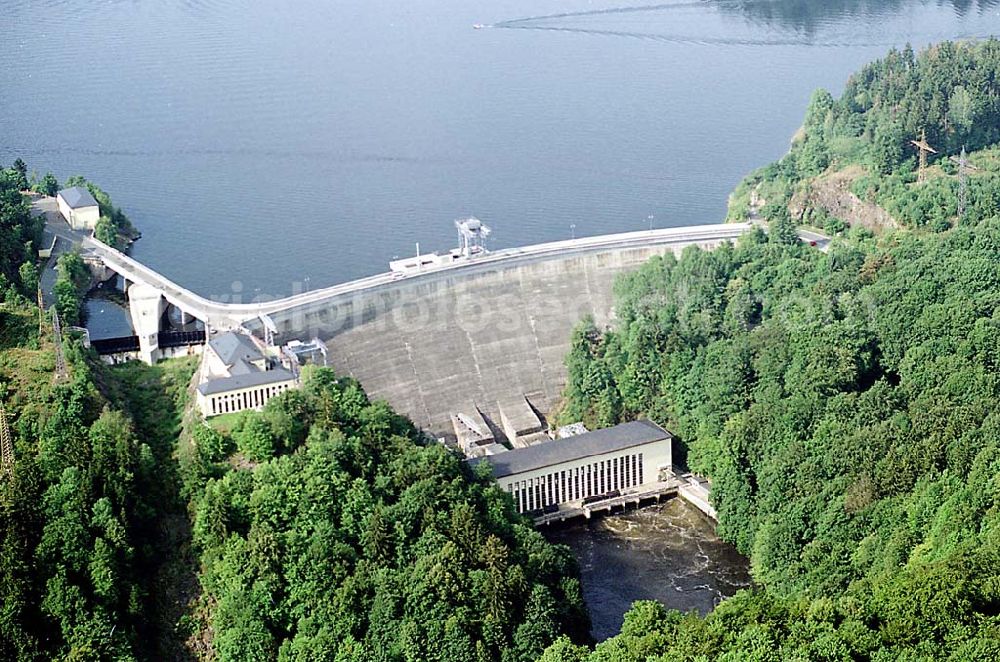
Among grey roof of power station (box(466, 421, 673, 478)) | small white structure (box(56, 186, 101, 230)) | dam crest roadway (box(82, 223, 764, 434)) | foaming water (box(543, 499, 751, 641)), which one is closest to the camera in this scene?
foaming water (box(543, 499, 751, 641))

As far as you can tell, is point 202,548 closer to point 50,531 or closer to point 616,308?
point 50,531

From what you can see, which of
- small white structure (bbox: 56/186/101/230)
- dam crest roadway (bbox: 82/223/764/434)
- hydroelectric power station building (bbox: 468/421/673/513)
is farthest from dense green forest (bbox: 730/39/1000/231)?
small white structure (bbox: 56/186/101/230)

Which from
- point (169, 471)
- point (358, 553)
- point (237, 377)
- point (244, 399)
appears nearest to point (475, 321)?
point (237, 377)

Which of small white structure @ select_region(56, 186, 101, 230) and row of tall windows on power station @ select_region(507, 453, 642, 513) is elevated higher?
small white structure @ select_region(56, 186, 101, 230)

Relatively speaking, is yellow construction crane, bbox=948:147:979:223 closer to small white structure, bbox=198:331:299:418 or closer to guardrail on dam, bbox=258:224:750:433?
guardrail on dam, bbox=258:224:750:433

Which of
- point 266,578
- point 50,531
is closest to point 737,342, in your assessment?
point 266,578

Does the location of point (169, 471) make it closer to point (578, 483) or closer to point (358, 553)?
point (358, 553)

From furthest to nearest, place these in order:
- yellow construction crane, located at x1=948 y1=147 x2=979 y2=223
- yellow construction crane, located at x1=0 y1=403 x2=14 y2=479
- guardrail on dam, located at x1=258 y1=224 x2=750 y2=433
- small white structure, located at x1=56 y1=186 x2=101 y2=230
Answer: small white structure, located at x1=56 y1=186 x2=101 y2=230 < yellow construction crane, located at x1=948 y1=147 x2=979 y2=223 < guardrail on dam, located at x1=258 y1=224 x2=750 y2=433 < yellow construction crane, located at x1=0 y1=403 x2=14 y2=479
